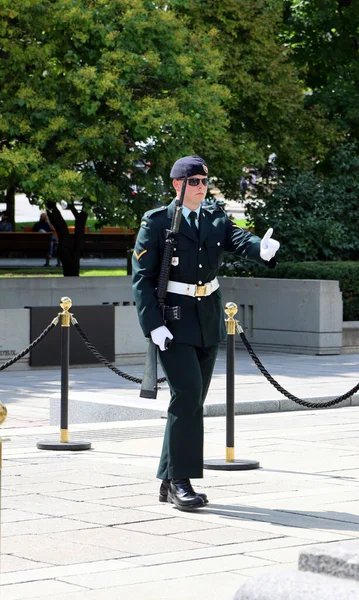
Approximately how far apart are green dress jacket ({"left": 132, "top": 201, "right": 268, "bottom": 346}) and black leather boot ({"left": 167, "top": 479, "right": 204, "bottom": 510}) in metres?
→ 0.83

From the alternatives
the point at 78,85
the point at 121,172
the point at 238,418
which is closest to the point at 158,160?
the point at 121,172

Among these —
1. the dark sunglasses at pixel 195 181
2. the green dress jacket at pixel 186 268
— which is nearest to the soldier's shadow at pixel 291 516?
the green dress jacket at pixel 186 268

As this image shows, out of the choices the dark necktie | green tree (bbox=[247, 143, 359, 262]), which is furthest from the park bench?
the dark necktie

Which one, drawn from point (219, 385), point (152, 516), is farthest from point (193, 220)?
point (219, 385)

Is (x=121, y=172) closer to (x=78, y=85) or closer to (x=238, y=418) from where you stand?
(x=78, y=85)

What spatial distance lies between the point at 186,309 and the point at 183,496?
1102mm

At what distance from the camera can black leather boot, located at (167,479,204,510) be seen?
7535 mm

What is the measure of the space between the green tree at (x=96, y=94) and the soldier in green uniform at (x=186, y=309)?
11.3m

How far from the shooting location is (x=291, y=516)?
7.37 m

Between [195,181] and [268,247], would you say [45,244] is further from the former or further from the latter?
[268,247]

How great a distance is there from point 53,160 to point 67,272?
4788 mm

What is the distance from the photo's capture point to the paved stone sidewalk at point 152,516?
5.85m

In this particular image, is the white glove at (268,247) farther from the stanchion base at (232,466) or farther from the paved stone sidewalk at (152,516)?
the stanchion base at (232,466)

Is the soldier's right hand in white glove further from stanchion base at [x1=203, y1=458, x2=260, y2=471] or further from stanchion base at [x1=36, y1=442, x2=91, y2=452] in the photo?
stanchion base at [x1=36, y1=442, x2=91, y2=452]
